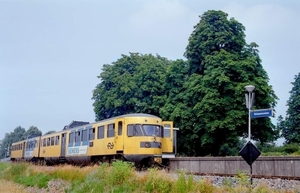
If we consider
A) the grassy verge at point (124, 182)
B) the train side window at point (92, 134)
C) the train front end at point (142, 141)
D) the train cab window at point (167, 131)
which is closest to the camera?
the grassy verge at point (124, 182)

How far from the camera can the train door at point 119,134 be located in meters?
19.1

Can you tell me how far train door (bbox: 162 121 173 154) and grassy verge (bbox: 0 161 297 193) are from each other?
5194 mm

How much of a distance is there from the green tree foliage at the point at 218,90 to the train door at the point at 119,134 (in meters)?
7.96

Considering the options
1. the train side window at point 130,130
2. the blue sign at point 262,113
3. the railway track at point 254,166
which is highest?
the blue sign at point 262,113

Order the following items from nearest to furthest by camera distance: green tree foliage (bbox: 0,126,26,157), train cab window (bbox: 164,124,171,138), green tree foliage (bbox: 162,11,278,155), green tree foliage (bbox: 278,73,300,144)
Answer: train cab window (bbox: 164,124,171,138) → green tree foliage (bbox: 162,11,278,155) → green tree foliage (bbox: 278,73,300,144) → green tree foliage (bbox: 0,126,26,157)

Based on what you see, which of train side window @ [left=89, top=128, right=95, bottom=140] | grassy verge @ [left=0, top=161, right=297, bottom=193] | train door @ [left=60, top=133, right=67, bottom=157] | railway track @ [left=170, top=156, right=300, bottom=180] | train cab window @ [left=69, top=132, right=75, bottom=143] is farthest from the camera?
train door @ [left=60, top=133, right=67, bottom=157]

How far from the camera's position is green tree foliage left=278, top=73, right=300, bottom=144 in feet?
132

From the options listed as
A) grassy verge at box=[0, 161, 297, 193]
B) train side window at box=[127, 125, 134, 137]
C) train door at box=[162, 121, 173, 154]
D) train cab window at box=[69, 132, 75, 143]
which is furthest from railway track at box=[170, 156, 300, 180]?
train cab window at box=[69, 132, 75, 143]

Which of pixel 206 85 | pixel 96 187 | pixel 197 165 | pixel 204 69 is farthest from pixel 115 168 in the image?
pixel 204 69

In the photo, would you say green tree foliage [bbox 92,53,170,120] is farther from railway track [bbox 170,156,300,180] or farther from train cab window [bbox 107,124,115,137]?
railway track [bbox 170,156,300,180]

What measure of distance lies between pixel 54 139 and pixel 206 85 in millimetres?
13635

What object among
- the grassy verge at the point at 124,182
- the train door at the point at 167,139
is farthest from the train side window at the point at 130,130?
A: the grassy verge at the point at 124,182

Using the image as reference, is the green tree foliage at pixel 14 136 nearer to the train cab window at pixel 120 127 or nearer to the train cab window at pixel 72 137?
the train cab window at pixel 72 137

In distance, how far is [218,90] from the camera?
2612 cm
